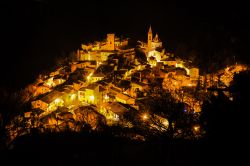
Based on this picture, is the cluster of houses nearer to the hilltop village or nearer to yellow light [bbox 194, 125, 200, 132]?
the hilltop village

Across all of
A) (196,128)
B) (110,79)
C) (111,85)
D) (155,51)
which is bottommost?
(196,128)

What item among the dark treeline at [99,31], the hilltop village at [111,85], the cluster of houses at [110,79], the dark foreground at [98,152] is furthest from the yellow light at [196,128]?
the dark treeline at [99,31]

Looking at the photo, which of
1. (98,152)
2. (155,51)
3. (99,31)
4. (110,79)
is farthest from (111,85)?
(99,31)

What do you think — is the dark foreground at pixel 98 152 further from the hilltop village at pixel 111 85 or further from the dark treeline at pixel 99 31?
the dark treeline at pixel 99 31

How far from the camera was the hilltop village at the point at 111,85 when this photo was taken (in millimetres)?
13406

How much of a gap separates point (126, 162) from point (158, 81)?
1119cm

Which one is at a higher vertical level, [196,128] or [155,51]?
[155,51]

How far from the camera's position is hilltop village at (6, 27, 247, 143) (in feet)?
44.0

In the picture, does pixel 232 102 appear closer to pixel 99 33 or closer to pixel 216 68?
pixel 216 68

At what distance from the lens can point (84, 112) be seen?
14414mm

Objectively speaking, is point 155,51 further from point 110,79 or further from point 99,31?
point 99,31

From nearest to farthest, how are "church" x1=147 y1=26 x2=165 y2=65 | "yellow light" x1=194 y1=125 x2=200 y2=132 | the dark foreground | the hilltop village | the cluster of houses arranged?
the dark foreground < "yellow light" x1=194 y1=125 x2=200 y2=132 < the hilltop village < the cluster of houses < "church" x1=147 y1=26 x2=165 y2=65

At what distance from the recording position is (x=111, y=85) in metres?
18.0

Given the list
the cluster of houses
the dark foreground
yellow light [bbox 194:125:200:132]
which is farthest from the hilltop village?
the dark foreground
